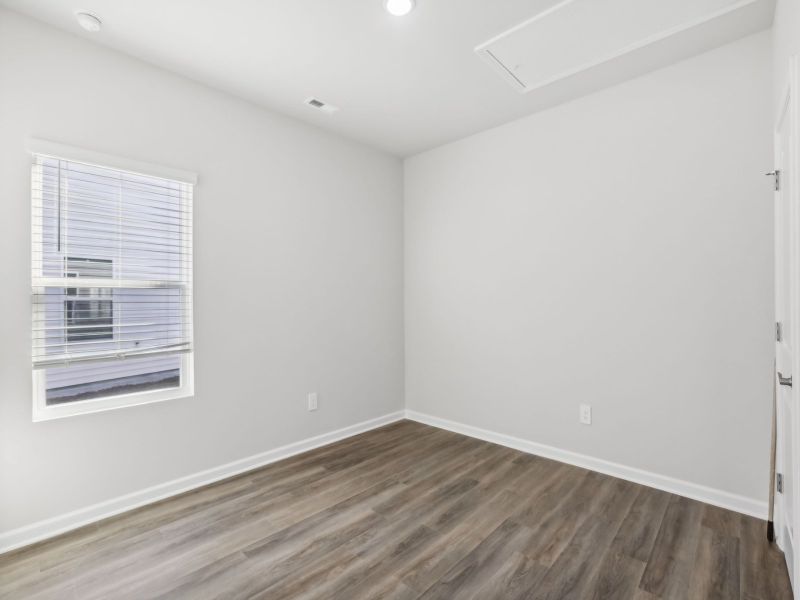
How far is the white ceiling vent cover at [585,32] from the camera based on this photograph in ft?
6.61

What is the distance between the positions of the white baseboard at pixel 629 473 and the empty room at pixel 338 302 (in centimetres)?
2

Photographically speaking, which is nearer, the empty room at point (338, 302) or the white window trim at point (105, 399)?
the empty room at point (338, 302)

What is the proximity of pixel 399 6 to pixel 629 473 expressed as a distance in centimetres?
316

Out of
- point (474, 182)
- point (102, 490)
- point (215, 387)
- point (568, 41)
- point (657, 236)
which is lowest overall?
point (102, 490)

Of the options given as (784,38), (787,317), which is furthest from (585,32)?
(787,317)

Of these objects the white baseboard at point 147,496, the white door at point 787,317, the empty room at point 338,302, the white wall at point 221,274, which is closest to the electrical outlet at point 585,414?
the empty room at point 338,302

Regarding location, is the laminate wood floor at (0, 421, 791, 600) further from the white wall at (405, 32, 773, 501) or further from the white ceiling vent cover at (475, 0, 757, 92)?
the white ceiling vent cover at (475, 0, 757, 92)

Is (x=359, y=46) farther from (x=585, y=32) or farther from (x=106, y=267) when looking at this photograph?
(x=106, y=267)

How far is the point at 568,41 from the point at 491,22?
49 centimetres

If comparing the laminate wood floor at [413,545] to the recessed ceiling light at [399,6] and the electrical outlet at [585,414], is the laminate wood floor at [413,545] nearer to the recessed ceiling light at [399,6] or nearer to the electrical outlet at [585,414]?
the electrical outlet at [585,414]

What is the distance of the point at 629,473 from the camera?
2.71 metres

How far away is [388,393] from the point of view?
4.02 metres

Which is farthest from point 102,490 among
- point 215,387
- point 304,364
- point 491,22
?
point 491,22

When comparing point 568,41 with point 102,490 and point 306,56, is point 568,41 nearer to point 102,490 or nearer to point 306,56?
point 306,56
